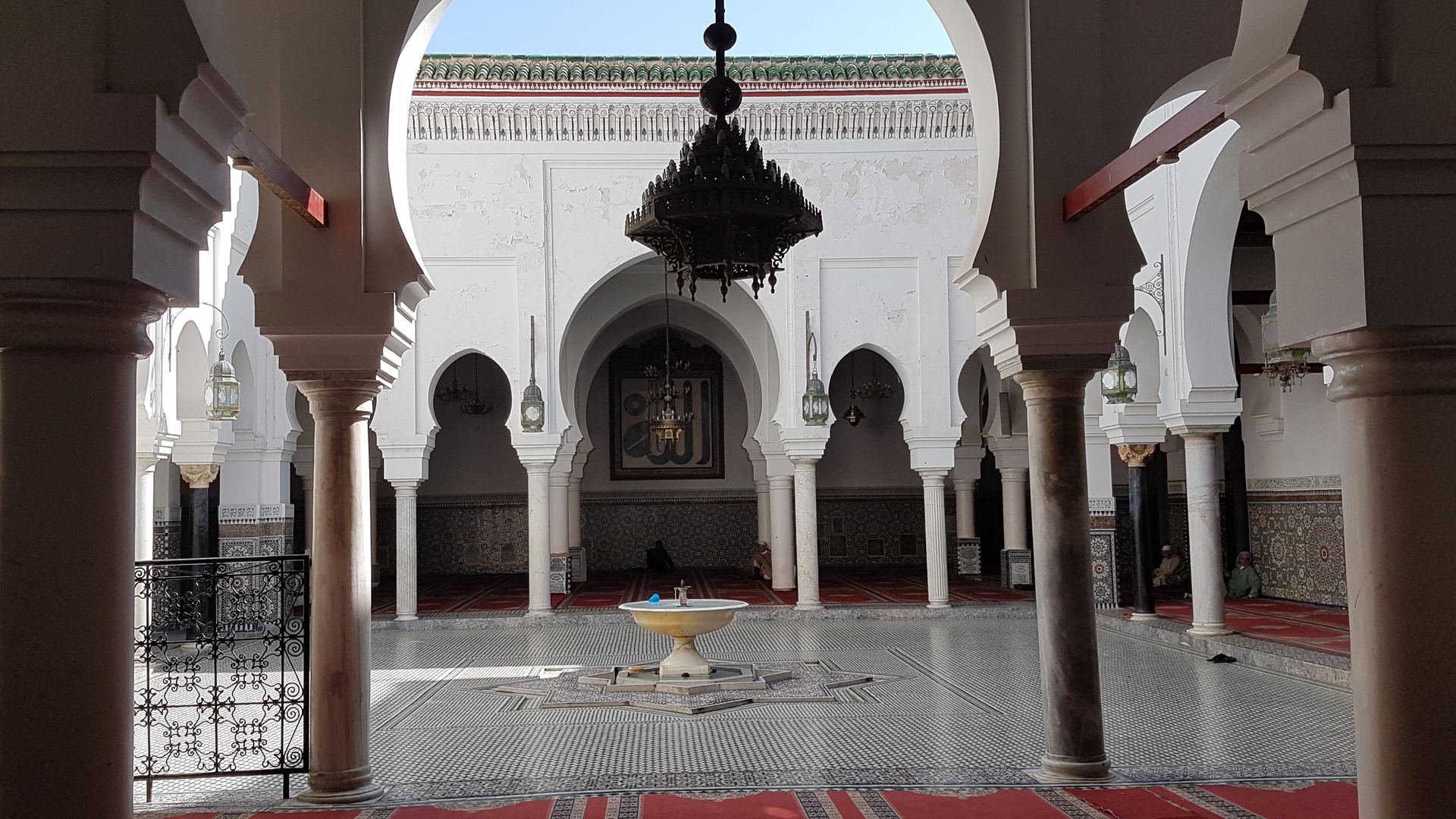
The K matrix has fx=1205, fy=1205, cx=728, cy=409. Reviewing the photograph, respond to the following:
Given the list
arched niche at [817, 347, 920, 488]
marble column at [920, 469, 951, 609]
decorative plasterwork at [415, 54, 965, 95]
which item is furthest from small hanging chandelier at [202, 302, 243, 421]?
arched niche at [817, 347, 920, 488]

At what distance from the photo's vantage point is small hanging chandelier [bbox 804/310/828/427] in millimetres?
10414

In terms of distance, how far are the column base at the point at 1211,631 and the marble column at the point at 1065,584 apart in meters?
4.39

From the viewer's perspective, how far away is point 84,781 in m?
1.91

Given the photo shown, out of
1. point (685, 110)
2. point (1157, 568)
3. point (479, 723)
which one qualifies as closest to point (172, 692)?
point (479, 723)

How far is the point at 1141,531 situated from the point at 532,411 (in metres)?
5.06

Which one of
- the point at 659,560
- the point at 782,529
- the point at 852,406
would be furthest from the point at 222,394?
the point at 659,560

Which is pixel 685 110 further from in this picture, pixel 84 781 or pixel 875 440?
pixel 84 781

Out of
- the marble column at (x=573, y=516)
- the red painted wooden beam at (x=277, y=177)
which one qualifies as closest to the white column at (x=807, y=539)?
the marble column at (x=573, y=516)

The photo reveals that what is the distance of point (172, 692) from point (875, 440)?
1123 centimetres

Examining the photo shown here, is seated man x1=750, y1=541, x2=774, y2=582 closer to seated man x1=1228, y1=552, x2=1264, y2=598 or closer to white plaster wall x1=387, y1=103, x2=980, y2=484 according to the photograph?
white plaster wall x1=387, y1=103, x2=980, y2=484

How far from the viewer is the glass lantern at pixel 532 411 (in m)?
10.3

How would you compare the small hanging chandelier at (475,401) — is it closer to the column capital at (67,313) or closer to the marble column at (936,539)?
the marble column at (936,539)

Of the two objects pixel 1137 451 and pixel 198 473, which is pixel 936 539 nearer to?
pixel 1137 451

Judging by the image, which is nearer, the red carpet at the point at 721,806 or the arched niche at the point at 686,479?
the red carpet at the point at 721,806
